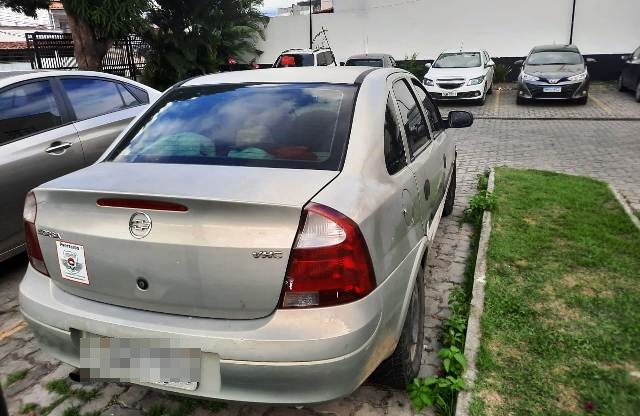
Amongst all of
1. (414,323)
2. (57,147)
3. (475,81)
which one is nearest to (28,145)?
(57,147)

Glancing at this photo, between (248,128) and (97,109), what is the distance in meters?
3.05

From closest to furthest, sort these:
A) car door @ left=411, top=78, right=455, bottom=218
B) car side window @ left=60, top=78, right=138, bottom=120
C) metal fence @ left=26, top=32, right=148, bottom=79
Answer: car door @ left=411, top=78, right=455, bottom=218 < car side window @ left=60, top=78, right=138, bottom=120 < metal fence @ left=26, top=32, right=148, bottom=79

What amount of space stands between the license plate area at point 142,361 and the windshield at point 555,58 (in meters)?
14.8

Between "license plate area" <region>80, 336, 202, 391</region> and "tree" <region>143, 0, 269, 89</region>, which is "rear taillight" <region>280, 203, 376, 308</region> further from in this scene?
"tree" <region>143, 0, 269, 89</region>

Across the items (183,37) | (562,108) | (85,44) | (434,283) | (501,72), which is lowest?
(562,108)

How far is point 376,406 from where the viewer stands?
2637 mm

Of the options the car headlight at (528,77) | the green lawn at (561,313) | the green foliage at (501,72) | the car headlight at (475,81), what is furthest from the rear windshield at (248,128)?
the green foliage at (501,72)

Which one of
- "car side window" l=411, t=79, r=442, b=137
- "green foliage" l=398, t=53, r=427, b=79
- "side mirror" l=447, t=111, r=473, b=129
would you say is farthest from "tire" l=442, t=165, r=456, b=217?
"green foliage" l=398, t=53, r=427, b=79

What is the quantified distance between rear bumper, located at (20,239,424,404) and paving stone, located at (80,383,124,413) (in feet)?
2.49

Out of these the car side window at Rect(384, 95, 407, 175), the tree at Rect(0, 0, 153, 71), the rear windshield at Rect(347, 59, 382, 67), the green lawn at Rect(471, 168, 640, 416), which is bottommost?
the green lawn at Rect(471, 168, 640, 416)

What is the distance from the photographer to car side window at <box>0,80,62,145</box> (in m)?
4.13

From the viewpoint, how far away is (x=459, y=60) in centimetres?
1548

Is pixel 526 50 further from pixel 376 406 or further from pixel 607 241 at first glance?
pixel 376 406

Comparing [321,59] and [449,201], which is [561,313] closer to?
[449,201]
